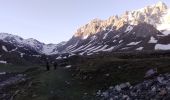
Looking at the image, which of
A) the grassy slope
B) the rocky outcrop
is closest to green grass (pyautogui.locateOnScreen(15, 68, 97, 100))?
the grassy slope

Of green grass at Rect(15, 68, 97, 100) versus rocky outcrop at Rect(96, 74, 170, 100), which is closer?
rocky outcrop at Rect(96, 74, 170, 100)

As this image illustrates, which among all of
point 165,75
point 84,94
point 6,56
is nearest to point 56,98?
point 84,94

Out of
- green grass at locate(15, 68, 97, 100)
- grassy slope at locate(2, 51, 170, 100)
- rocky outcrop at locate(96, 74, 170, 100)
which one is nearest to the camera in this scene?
rocky outcrop at locate(96, 74, 170, 100)

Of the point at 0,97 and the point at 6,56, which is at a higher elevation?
the point at 6,56

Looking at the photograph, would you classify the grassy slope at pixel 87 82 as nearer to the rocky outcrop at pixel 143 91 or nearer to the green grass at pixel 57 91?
the green grass at pixel 57 91

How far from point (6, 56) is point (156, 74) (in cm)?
15676

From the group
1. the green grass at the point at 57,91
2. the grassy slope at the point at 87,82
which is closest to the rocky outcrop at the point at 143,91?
the grassy slope at the point at 87,82

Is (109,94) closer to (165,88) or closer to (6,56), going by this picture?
(165,88)

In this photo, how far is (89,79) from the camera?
54.4 metres

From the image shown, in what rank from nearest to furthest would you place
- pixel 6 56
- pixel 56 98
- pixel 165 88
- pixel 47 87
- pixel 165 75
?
pixel 165 88 → pixel 165 75 → pixel 56 98 → pixel 47 87 → pixel 6 56

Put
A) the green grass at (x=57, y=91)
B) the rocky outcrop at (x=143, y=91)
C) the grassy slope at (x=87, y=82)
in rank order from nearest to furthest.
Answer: the rocky outcrop at (x=143, y=91)
the green grass at (x=57, y=91)
the grassy slope at (x=87, y=82)


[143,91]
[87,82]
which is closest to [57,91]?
[87,82]

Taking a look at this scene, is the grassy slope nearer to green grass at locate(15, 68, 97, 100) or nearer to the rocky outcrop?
green grass at locate(15, 68, 97, 100)

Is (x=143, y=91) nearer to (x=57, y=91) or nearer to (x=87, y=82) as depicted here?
(x=57, y=91)
